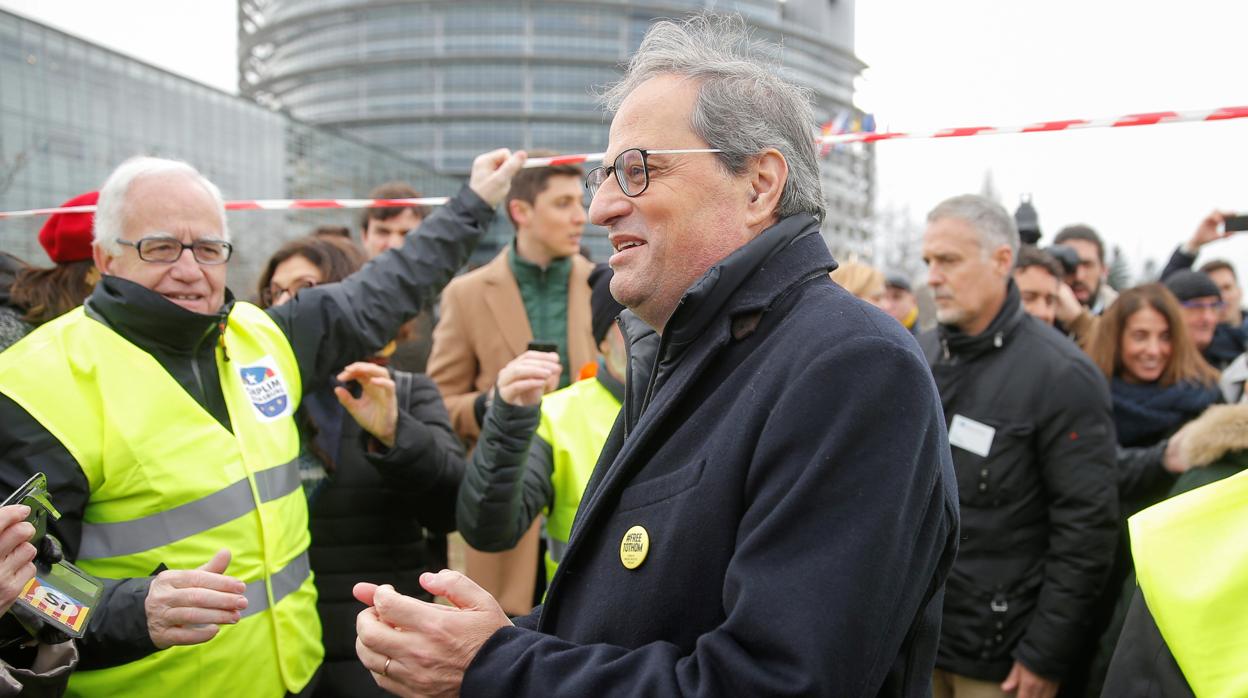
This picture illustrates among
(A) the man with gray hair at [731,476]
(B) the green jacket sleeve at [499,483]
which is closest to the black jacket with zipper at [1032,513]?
(B) the green jacket sleeve at [499,483]

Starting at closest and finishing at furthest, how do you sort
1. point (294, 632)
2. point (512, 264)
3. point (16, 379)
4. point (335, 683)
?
point (16, 379) → point (294, 632) → point (335, 683) → point (512, 264)

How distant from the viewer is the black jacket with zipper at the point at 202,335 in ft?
6.83

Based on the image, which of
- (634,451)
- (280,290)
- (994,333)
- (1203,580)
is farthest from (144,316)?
(994,333)

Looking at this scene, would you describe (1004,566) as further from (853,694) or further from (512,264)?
(512,264)

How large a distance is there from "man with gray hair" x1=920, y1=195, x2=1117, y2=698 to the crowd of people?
0.01 meters

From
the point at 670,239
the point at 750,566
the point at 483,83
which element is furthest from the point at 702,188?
the point at 483,83

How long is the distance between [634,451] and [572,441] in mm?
1645

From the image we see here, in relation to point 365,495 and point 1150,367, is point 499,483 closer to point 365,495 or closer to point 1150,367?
point 365,495

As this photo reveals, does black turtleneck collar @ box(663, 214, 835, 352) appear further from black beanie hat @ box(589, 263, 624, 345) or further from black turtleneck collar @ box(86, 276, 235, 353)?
black beanie hat @ box(589, 263, 624, 345)

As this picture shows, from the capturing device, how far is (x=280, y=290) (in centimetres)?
368

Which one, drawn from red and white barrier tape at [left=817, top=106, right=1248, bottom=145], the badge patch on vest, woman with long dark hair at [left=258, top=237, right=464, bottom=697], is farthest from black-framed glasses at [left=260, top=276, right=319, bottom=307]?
red and white barrier tape at [left=817, top=106, right=1248, bottom=145]

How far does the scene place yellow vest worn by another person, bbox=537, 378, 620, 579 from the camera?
10.3ft

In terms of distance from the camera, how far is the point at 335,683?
3.21 meters

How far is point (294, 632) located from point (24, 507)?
0.95 metres
